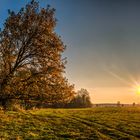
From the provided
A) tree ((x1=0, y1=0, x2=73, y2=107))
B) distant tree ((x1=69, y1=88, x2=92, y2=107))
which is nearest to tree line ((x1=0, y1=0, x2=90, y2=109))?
tree ((x1=0, y1=0, x2=73, y2=107))

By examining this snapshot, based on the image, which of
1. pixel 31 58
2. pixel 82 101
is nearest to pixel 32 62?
pixel 31 58

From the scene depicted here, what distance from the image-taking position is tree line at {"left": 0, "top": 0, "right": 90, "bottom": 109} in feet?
77.0

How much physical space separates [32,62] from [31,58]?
0.34 m

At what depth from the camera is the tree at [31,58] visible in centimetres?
2345

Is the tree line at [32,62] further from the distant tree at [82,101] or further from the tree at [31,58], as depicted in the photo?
the distant tree at [82,101]

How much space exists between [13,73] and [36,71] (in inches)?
71.3

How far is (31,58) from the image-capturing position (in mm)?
24516

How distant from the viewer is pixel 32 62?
24484 mm

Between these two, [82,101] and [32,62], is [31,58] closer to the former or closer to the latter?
[32,62]

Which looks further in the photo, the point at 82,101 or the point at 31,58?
the point at 82,101

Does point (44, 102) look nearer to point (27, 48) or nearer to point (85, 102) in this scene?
point (27, 48)

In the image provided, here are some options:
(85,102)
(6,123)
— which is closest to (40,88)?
(6,123)

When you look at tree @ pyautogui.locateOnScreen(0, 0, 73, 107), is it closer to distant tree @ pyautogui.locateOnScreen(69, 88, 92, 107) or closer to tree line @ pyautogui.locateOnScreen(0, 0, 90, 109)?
tree line @ pyautogui.locateOnScreen(0, 0, 90, 109)

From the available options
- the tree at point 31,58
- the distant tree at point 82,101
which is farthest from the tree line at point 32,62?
the distant tree at point 82,101
